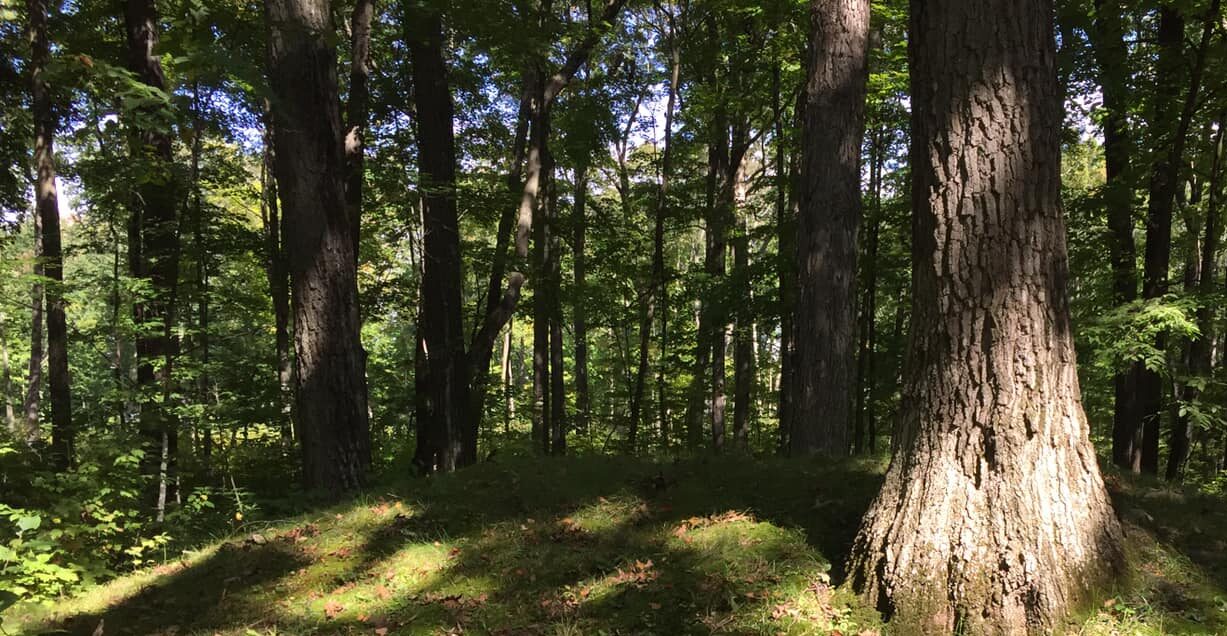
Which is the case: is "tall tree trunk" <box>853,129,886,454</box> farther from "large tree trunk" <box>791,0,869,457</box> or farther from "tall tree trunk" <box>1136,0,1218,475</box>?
"large tree trunk" <box>791,0,869,457</box>

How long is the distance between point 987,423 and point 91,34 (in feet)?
48.7

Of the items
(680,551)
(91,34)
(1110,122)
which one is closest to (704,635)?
(680,551)

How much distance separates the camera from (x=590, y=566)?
12.2 ft

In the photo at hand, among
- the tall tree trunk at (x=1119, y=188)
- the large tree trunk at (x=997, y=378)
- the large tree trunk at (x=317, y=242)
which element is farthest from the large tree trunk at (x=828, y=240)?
the large tree trunk at (x=317, y=242)

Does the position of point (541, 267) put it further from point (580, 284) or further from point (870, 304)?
point (870, 304)

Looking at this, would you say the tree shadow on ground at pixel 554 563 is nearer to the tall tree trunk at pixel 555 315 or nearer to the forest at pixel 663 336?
the forest at pixel 663 336

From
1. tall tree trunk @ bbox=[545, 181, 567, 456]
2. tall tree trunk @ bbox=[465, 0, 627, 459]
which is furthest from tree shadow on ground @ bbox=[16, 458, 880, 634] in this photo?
tall tree trunk @ bbox=[545, 181, 567, 456]

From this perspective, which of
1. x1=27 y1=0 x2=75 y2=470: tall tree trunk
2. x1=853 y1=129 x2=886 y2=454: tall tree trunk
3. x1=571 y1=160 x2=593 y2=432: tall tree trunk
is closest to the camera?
x1=27 y1=0 x2=75 y2=470: tall tree trunk

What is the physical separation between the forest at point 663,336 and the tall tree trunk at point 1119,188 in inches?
3.1

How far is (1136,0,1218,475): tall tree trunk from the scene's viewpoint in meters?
7.15

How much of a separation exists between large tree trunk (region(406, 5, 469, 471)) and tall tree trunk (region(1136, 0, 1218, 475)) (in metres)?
8.93

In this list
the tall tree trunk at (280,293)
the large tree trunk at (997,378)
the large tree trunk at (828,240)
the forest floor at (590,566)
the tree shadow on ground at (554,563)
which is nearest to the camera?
the large tree trunk at (997,378)

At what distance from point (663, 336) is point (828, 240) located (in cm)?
645

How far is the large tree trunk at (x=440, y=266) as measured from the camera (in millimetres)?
8492
